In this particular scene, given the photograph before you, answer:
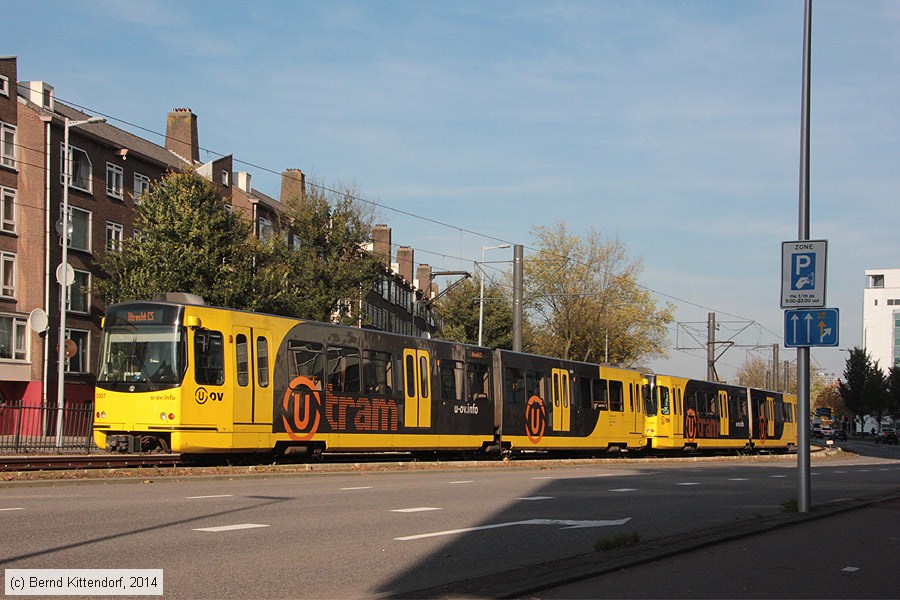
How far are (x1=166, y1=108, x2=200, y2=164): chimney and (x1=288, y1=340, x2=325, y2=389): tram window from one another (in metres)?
34.3

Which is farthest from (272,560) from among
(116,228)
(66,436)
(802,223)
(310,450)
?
(116,228)

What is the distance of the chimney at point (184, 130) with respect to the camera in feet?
181

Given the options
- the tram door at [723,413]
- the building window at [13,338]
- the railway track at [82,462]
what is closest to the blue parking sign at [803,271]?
the railway track at [82,462]

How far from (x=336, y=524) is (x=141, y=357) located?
1052 centimetres

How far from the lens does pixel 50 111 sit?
43.2 metres

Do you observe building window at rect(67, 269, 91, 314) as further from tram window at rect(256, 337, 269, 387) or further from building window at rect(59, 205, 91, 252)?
tram window at rect(256, 337, 269, 387)

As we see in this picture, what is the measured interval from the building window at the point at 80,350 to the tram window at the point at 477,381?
21707mm

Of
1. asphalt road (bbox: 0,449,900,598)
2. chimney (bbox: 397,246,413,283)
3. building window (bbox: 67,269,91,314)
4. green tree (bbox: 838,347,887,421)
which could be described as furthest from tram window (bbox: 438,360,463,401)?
green tree (bbox: 838,347,887,421)

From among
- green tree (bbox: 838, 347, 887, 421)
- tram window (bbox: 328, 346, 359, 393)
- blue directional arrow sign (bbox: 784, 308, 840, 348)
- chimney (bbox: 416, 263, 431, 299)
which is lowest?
green tree (bbox: 838, 347, 887, 421)

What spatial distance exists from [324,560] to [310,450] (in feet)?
48.3

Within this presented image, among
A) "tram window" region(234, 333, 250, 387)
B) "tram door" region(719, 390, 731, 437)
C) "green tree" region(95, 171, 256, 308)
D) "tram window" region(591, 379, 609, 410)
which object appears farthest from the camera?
"tram door" region(719, 390, 731, 437)

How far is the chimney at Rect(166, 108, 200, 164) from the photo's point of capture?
55.2 m

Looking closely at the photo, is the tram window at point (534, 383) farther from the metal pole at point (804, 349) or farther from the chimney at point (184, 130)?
the chimney at point (184, 130)

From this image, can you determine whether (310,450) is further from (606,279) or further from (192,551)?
(606,279)
